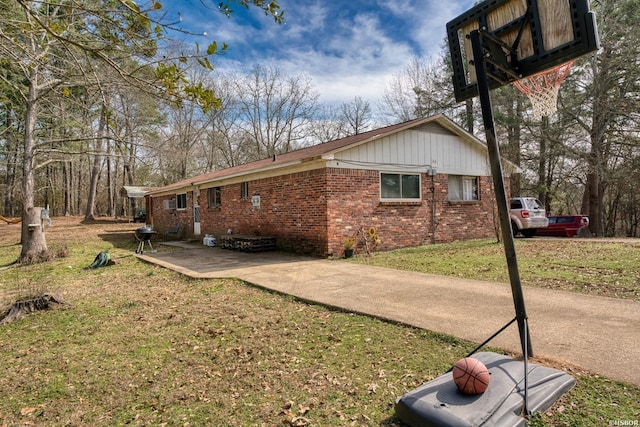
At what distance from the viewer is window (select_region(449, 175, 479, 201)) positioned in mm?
12977

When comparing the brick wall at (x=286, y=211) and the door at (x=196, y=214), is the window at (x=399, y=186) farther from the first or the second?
the door at (x=196, y=214)

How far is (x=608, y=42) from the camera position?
1552cm

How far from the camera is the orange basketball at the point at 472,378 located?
235 cm

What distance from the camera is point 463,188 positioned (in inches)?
522

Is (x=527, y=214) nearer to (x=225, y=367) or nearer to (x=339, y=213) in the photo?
(x=339, y=213)

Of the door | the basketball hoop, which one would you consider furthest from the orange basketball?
the door

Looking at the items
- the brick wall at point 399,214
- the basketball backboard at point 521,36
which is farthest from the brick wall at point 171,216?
the basketball backboard at point 521,36

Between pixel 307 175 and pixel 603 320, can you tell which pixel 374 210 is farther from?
pixel 603 320

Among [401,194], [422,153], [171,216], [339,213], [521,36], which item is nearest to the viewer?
[521,36]

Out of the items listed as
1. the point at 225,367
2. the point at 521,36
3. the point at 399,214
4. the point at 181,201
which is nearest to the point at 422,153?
the point at 399,214

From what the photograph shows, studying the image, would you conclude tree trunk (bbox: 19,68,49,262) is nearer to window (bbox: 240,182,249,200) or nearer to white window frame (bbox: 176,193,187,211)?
window (bbox: 240,182,249,200)

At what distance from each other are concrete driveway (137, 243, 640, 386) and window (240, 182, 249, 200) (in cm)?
499

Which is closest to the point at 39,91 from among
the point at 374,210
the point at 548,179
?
the point at 374,210

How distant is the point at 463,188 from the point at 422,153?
264 cm
